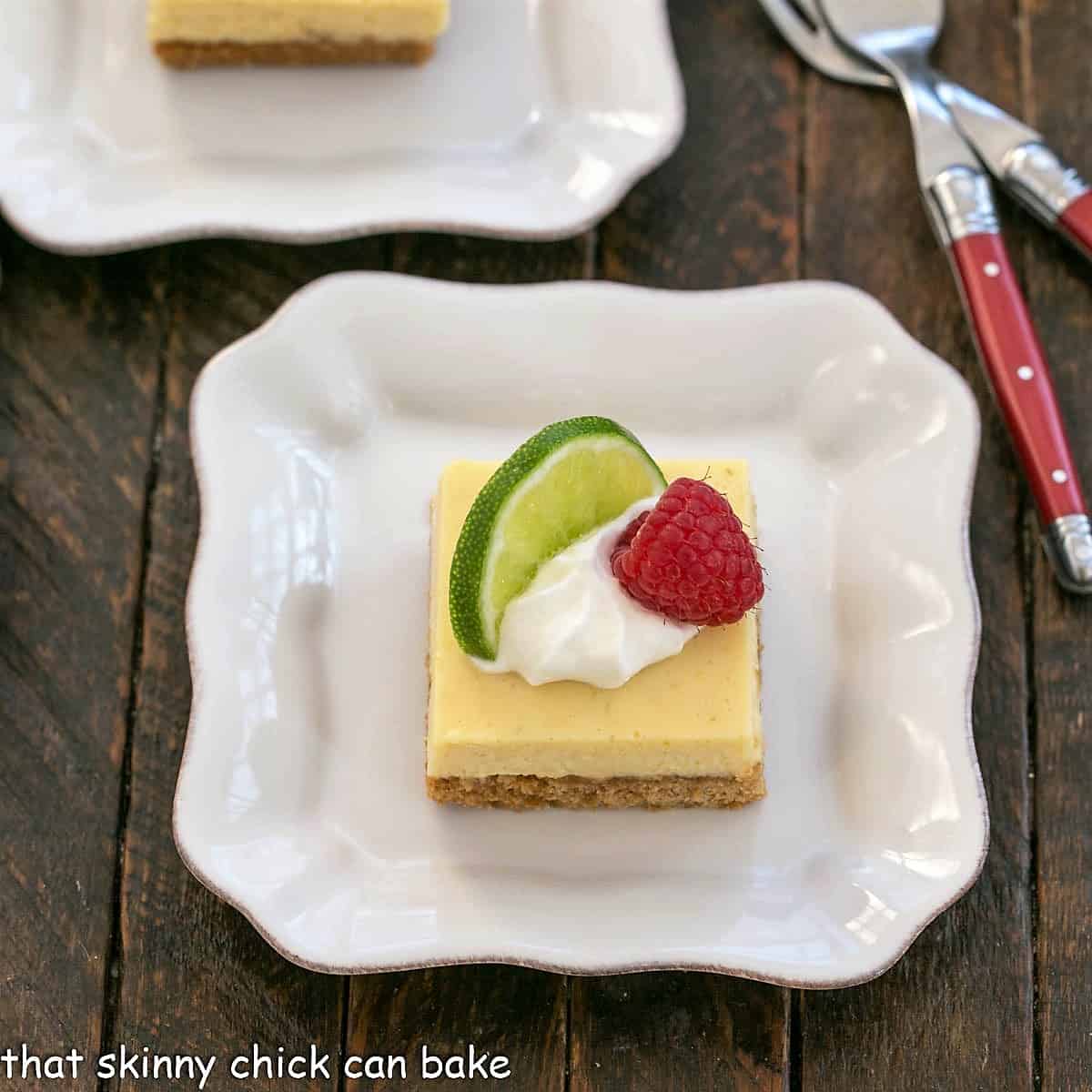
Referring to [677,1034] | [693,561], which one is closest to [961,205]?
[693,561]

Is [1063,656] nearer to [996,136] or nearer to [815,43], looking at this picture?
[996,136]

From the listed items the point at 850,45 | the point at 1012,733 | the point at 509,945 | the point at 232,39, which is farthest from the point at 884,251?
the point at 509,945

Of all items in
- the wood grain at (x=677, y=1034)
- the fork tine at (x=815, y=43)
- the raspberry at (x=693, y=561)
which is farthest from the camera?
the fork tine at (x=815, y=43)

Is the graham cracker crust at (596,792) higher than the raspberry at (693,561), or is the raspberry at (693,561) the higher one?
the raspberry at (693,561)

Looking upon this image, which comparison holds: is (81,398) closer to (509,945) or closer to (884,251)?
(509,945)

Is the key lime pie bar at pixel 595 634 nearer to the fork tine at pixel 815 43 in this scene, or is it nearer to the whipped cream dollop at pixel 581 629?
the whipped cream dollop at pixel 581 629

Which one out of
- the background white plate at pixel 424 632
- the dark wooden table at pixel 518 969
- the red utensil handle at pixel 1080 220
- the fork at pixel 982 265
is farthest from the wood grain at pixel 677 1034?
the red utensil handle at pixel 1080 220

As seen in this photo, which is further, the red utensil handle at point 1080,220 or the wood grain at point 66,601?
the red utensil handle at point 1080,220

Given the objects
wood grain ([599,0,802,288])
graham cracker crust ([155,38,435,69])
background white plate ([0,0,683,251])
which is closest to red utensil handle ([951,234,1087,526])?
wood grain ([599,0,802,288])
